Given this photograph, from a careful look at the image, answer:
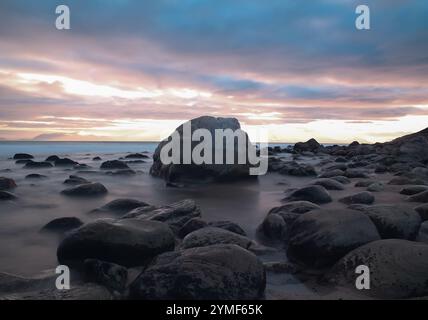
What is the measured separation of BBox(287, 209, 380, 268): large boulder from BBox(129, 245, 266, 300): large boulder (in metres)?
0.81

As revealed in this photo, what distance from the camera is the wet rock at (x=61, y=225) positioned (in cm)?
478

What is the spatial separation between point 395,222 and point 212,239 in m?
2.07

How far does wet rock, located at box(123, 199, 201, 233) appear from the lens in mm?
4880

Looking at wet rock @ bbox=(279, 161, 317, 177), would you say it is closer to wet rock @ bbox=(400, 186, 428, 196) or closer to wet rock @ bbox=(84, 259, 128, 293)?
wet rock @ bbox=(400, 186, 428, 196)

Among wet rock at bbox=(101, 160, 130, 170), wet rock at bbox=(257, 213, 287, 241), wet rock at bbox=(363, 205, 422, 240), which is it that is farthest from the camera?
wet rock at bbox=(101, 160, 130, 170)

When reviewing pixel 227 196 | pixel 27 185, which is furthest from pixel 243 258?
pixel 27 185

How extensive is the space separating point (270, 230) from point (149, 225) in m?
1.48

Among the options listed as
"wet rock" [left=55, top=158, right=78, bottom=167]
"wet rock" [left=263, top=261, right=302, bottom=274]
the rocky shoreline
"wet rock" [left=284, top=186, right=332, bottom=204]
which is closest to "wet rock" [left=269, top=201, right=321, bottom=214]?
the rocky shoreline

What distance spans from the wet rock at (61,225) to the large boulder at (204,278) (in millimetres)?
2165

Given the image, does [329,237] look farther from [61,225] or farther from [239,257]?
[61,225]

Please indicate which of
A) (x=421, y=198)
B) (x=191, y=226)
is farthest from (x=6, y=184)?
A: (x=421, y=198)

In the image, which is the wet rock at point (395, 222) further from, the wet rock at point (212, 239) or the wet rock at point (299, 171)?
the wet rock at point (299, 171)

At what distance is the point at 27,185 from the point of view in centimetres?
854
